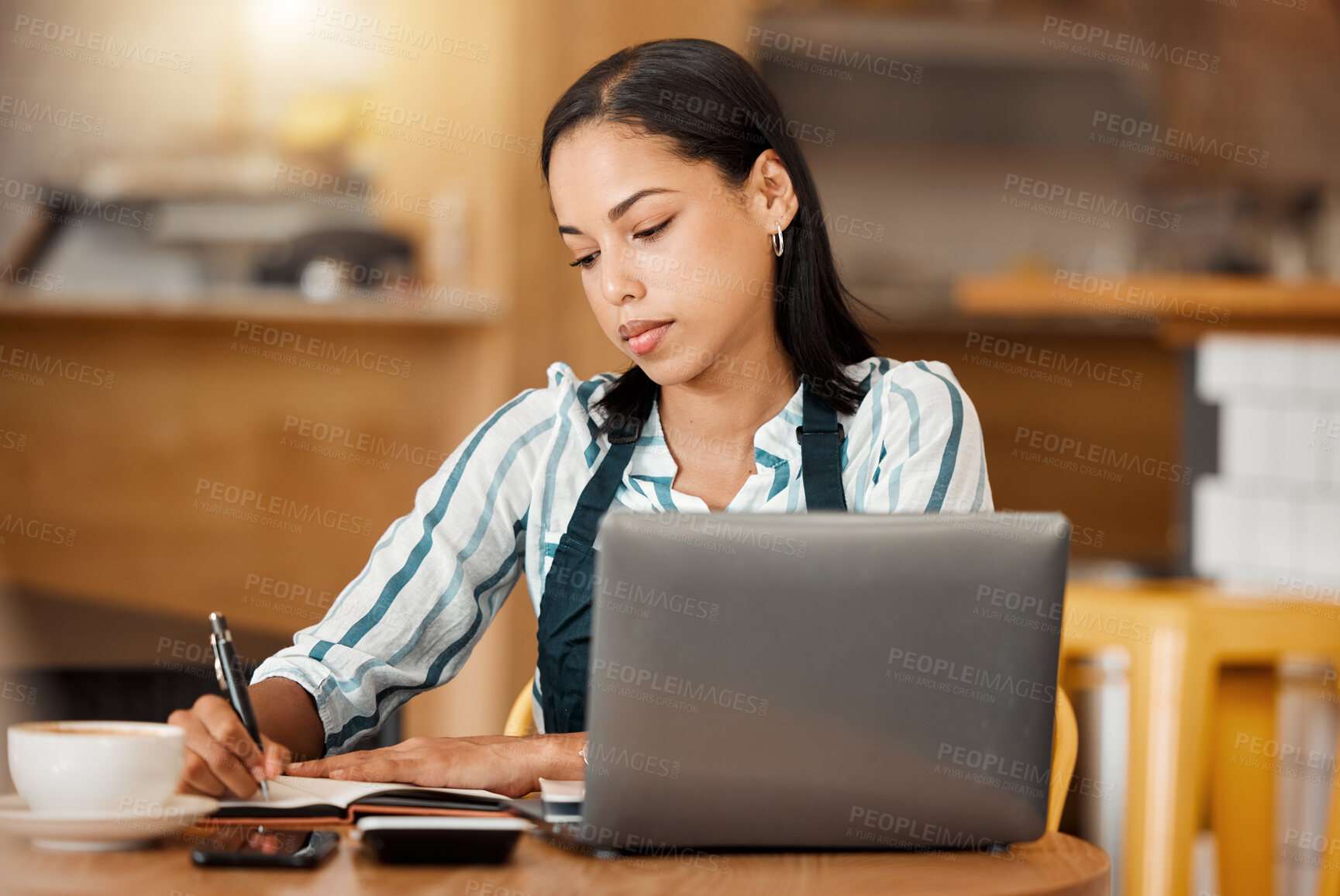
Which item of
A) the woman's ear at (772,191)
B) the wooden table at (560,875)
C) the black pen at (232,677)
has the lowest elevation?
the wooden table at (560,875)

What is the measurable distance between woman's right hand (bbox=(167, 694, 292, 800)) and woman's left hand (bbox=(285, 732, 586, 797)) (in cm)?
7

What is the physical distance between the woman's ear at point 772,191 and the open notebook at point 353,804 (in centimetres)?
71

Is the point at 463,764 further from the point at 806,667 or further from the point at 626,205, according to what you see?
the point at 626,205

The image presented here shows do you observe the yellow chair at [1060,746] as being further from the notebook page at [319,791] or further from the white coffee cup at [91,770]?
the white coffee cup at [91,770]

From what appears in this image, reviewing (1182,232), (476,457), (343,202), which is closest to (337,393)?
(343,202)

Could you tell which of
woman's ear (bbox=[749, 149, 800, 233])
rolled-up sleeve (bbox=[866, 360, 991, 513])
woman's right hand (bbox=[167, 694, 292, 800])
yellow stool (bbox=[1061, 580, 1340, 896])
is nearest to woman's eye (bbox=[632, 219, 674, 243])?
woman's ear (bbox=[749, 149, 800, 233])

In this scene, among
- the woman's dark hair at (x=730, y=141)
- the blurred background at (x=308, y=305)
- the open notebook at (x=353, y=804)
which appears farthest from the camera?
the blurred background at (x=308, y=305)

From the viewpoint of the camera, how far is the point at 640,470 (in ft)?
4.63

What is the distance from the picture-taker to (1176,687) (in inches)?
86.0

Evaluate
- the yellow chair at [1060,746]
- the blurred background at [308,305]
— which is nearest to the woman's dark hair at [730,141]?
the yellow chair at [1060,746]

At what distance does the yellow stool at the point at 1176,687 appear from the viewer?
2.19m

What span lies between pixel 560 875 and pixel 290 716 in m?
0.46

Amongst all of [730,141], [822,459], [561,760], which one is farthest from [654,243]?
[561,760]

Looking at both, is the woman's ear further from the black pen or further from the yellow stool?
the yellow stool
